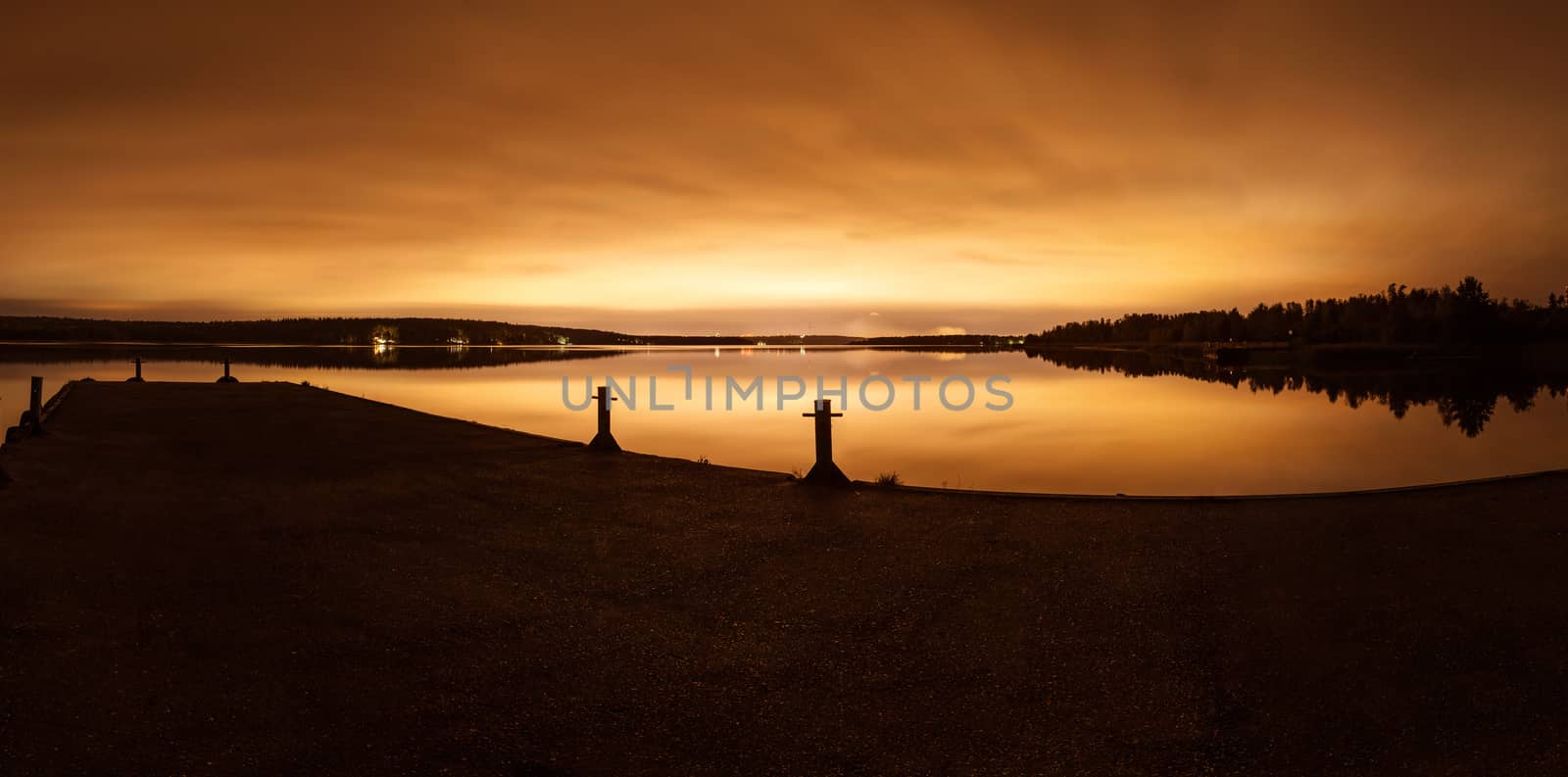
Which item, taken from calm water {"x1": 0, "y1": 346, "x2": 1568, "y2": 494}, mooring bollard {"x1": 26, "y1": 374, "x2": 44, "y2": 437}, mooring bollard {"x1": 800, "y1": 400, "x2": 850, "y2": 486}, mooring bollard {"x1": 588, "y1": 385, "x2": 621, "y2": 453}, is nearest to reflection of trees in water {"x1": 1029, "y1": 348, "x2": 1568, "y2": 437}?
calm water {"x1": 0, "y1": 346, "x2": 1568, "y2": 494}

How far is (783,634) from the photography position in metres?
6.45

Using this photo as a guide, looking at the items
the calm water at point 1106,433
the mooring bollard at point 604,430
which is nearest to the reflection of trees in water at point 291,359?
the calm water at point 1106,433

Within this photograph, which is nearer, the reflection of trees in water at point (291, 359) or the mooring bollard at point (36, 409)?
the mooring bollard at point (36, 409)

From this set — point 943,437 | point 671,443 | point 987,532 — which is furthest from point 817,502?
point 943,437

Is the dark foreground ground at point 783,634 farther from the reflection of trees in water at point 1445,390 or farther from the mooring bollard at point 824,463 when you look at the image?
the reflection of trees in water at point 1445,390

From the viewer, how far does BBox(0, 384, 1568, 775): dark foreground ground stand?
472cm

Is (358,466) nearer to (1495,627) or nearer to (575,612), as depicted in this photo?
(575,612)

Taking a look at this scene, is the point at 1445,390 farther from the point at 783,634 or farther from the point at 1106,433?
the point at 783,634

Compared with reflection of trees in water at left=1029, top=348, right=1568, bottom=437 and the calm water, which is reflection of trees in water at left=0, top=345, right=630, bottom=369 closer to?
the calm water

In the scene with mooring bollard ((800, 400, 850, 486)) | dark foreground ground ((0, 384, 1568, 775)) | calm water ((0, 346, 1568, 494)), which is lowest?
calm water ((0, 346, 1568, 494))

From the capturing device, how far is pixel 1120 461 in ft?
74.0

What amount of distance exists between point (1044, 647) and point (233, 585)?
721cm

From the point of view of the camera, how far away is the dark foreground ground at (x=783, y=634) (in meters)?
4.72

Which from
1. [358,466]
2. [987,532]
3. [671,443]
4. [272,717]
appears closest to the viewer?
[272,717]
